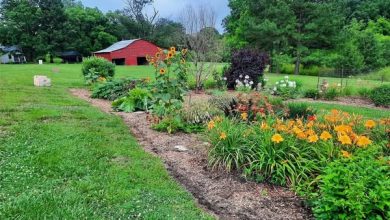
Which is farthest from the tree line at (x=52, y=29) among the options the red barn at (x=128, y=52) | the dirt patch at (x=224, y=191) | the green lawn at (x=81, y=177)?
the dirt patch at (x=224, y=191)

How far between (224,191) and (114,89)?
711 cm

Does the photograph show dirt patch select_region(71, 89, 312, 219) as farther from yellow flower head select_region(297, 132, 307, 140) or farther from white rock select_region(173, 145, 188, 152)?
yellow flower head select_region(297, 132, 307, 140)

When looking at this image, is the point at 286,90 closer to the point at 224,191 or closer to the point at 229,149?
the point at 229,149

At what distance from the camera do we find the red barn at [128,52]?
40.4 metres

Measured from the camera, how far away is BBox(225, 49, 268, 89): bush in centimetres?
1259

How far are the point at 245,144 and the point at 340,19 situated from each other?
29.5 meters

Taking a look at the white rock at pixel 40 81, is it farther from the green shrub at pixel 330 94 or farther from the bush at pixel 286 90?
the green shrub at pixel 330 94

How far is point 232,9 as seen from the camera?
42.1 m

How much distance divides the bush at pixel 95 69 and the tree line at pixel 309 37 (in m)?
17.5

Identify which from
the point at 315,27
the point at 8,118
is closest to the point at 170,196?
the point at 8,118

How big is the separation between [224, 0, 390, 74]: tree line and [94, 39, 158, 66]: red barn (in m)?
14.9

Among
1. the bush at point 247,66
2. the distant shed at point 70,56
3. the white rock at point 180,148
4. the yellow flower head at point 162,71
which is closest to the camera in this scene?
the white rock at point 180,148

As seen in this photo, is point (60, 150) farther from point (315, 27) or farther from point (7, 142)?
point (315, 27)

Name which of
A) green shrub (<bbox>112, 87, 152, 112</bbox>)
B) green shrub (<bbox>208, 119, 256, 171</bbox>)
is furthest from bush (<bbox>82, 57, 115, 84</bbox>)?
green shrub (<bbox>208, 119, 256, 171</bbox>)
